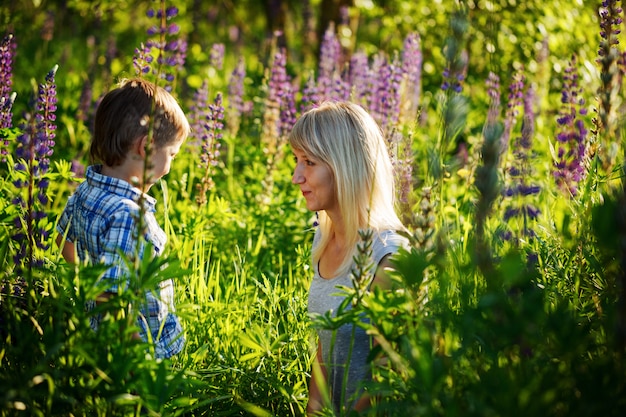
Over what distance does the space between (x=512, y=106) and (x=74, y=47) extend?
25.7 ft

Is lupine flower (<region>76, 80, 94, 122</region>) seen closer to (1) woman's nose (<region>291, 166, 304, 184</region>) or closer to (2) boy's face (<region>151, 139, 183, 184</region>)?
(2) boy's face (<region>151, 139, 183, 184</region>)

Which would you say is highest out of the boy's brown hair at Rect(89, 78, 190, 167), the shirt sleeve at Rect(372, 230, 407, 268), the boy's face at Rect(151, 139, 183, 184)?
the boy's brown hair at Rect(89, 78, 190, 167)

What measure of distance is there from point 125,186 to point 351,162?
2.72 feet

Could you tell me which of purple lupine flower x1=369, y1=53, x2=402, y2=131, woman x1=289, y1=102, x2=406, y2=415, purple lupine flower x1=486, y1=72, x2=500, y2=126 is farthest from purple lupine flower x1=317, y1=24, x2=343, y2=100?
purple lupine flower x1=486, y1=72, x2=500, y2=126

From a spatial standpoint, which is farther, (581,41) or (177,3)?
(177,3)

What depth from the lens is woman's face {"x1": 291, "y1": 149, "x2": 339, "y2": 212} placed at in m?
2.65

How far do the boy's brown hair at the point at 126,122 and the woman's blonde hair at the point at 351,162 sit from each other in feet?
1.63

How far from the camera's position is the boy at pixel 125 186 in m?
2.49

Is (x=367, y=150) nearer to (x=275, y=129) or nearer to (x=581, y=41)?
(x=275, y=129)

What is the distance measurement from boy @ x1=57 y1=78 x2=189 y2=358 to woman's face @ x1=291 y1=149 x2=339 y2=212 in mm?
490

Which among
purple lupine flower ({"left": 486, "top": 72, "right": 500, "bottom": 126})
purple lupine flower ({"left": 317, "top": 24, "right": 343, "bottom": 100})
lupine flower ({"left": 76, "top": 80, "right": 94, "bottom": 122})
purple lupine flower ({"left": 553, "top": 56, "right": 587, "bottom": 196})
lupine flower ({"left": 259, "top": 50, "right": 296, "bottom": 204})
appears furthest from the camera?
lupine flower ({"left": 76, "top": 80, "right": 94, "bottom": 122})

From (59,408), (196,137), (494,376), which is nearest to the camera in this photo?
(494,376)

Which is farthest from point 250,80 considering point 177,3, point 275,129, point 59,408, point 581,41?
point 59,408

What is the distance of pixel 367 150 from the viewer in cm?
265
